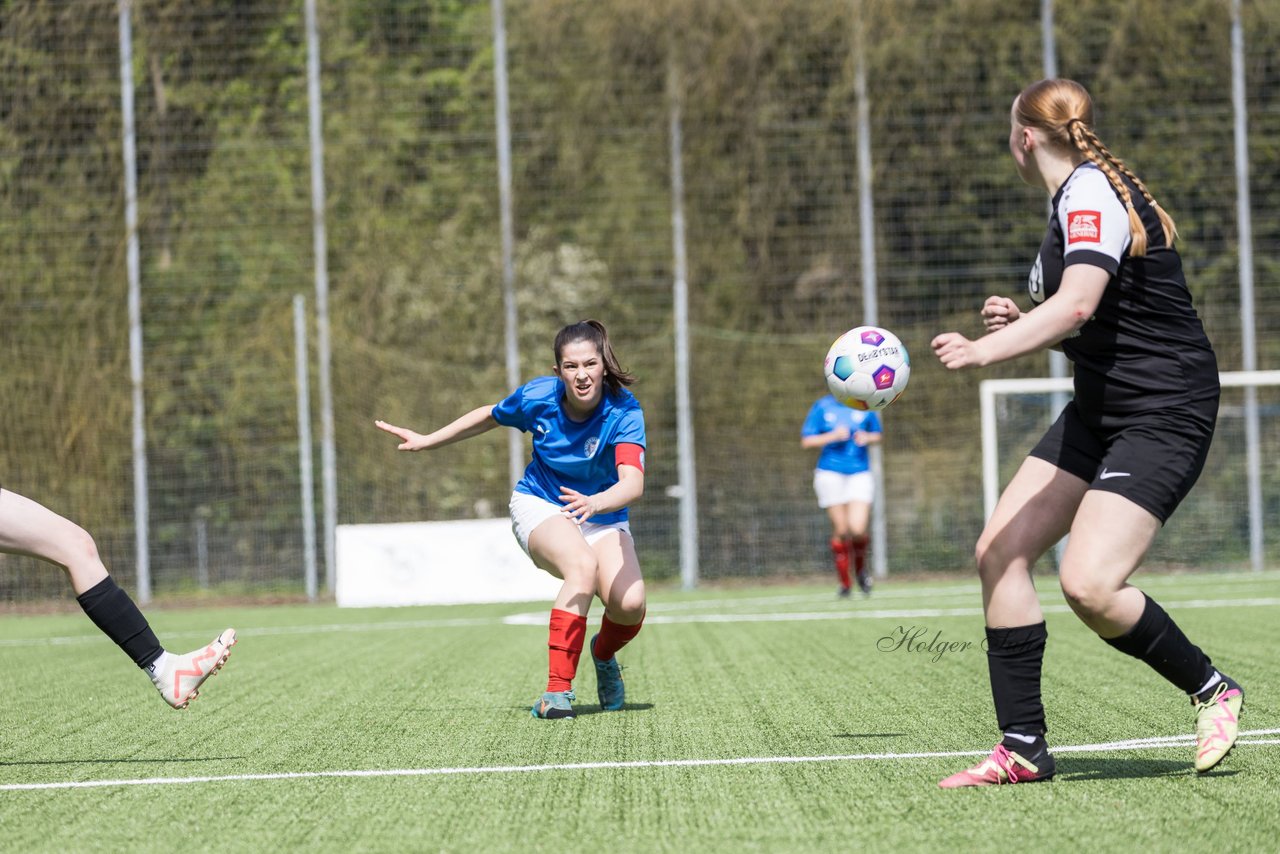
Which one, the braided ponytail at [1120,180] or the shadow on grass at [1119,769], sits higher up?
the braided ponytail at [1120,180]

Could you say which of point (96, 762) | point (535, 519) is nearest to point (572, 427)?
point (535, 519)

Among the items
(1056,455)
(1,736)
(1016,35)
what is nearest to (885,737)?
(1056,455)

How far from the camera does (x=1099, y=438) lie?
4.11 meters

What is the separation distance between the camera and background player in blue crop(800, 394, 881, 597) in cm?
1323

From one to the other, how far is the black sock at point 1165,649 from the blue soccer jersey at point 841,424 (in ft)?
30.4

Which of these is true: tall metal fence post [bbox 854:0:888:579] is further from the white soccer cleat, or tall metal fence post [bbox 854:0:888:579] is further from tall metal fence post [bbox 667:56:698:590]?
the white soccer cleat

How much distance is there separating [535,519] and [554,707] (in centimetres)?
82

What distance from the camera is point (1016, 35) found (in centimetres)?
1770

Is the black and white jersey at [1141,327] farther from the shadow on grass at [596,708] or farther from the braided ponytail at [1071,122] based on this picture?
the shadow on grass at [596,708]

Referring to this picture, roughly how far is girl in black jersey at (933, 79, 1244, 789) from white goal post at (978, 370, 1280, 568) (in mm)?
10148

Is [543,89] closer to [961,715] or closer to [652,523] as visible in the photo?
[652,523]

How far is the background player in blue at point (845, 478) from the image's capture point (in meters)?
13.2

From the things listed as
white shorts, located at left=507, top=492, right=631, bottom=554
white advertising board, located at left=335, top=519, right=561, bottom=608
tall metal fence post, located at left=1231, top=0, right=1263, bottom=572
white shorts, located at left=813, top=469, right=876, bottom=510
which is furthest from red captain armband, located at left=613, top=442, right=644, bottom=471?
tall metal fence post, located at left=1231, top=0, right=1263, bottom=572

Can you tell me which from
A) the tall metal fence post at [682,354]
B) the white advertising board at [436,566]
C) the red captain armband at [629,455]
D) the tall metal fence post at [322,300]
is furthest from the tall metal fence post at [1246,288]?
the red captain armband at [629,455]
